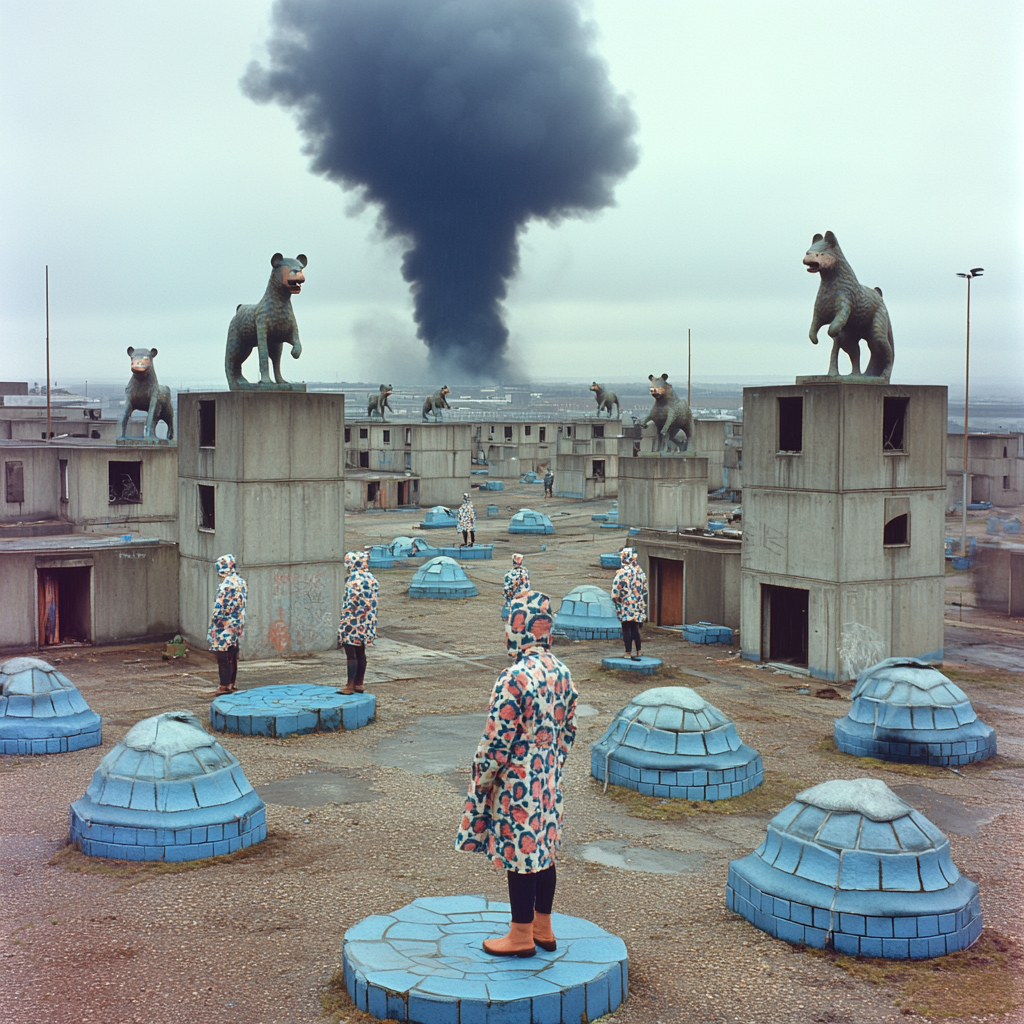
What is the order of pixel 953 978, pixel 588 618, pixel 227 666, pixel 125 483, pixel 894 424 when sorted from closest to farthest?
pixel 953 978 < pixel 227 666 < pixel 894 424 < pixel 588 618 < pixel 125 483

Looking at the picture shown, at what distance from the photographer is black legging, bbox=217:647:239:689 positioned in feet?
59.9

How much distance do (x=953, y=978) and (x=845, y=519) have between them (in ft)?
42.2

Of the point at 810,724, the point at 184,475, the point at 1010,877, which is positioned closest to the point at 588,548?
the point at 184,475

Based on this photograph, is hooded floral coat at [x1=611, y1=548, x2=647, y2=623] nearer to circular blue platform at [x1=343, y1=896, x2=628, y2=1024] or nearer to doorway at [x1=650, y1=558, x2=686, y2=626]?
doorway at [x1=650, y1=558, x2=686, y2=626]

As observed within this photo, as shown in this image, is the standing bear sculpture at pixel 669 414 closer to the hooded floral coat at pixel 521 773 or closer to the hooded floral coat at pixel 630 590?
the hooded floral coat at pixel 630 590

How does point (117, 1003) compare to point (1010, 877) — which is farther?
point (1010, 877)

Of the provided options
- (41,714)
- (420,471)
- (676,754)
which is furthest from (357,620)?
(420,471)

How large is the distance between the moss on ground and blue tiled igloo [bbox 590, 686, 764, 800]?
4254 mm

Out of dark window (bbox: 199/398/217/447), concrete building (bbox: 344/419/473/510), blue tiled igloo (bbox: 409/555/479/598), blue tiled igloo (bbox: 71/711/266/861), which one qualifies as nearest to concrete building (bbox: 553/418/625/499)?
concrete building (bbox: 344/419/473/510)

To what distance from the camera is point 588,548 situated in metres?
44.1

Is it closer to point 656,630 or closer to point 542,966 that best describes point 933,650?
point 656,630

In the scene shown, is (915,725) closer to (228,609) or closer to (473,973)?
(473,973)

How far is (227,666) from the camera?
725 inches

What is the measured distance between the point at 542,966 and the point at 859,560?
14717 mm
